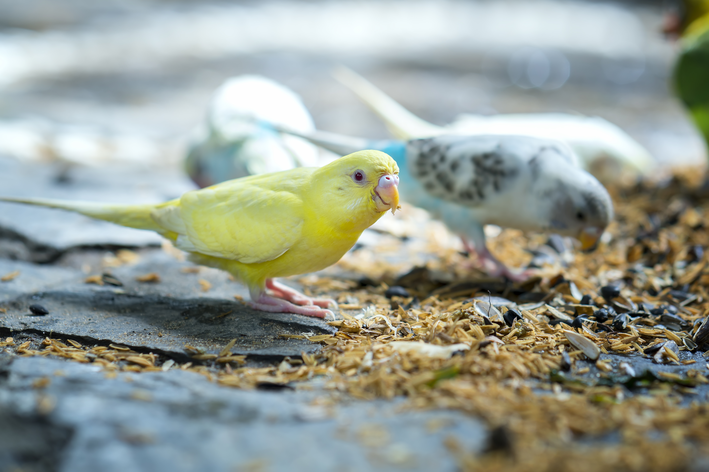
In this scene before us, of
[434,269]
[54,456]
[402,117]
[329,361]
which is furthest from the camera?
[402,117]

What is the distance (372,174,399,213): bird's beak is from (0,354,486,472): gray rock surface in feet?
3.24

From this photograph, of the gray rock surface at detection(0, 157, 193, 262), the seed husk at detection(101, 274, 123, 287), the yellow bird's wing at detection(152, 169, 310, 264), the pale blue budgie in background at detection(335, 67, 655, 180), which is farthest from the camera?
the pale blue budgie in background at detection(335, 67, 655, 180)

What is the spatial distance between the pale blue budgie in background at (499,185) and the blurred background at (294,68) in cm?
430

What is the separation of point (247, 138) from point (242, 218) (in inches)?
70.8

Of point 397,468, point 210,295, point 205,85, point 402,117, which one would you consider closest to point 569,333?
point 397,468

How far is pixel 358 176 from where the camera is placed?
282cm

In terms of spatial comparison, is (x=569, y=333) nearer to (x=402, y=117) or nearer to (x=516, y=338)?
(x=516, y=338)

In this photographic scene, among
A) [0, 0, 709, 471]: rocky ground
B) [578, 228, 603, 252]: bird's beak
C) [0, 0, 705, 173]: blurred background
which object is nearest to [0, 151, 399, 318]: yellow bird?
[0, 0, 709, 471]: rocky ground

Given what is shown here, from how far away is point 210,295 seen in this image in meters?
3.54

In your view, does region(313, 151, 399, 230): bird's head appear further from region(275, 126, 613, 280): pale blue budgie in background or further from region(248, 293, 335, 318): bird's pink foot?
region(275, 126, 613, 280): pale blue budgie in background

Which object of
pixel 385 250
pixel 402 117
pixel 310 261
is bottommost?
pixel 385 250

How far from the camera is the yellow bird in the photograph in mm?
2826

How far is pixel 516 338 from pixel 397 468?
4.19ft

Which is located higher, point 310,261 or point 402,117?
point 402,117
